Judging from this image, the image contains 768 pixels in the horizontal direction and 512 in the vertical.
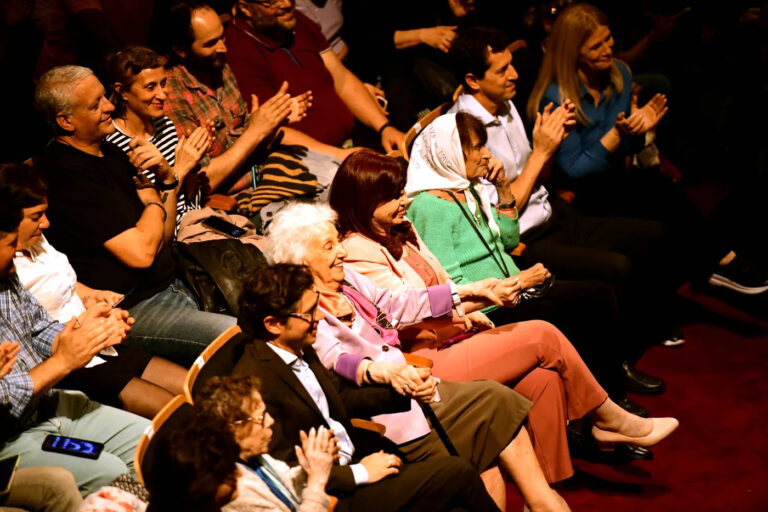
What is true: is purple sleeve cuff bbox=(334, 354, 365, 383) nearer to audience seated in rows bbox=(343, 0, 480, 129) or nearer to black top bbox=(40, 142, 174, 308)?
black top bbox=(40, 142, 174, 308)

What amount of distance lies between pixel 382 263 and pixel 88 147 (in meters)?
1.08

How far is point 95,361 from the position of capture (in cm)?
266

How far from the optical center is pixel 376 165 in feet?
10.2

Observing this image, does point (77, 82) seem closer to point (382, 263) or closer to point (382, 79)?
point (382, 263)

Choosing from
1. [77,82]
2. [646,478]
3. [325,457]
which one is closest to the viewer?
[325,457]

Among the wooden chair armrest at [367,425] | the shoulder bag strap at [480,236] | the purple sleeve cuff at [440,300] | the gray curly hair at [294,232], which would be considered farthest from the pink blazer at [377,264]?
the wooden chair armrest at [367,425]

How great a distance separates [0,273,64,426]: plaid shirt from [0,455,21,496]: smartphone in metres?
0.15

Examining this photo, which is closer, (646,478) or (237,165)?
(646,478)

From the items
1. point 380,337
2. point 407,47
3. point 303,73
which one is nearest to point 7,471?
point 380,337

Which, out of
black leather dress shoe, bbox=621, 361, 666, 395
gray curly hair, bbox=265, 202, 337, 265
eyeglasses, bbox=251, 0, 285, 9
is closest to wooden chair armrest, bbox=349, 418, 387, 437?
gray curly hair, bbox=265, 202, 337, 265

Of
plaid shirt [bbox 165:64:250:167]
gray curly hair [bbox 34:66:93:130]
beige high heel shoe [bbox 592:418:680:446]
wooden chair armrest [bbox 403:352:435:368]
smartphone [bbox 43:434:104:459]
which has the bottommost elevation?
beige high heel shoe [bbox 592:418:680:446]

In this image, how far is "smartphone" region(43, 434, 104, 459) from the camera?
7.54ft

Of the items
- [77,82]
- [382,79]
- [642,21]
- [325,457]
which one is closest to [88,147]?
[77,82]

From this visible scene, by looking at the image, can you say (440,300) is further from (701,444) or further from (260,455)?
(701,444)
